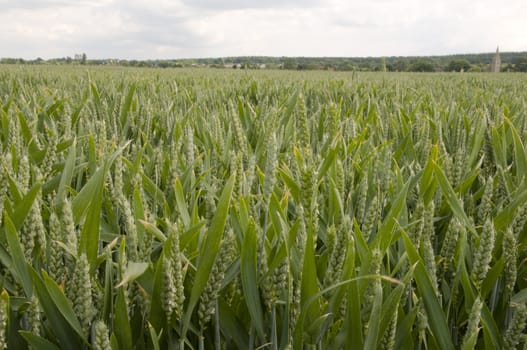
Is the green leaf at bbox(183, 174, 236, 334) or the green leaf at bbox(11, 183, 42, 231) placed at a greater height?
the green leaf at bbox(11, 183, 42, 231)

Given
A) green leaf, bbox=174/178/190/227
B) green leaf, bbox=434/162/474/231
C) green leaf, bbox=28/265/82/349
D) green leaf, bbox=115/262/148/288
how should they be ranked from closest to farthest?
green leaf, bbox=115/262/148/288, green leaf, bbox=28/265/82/349, green leaf, bbox=174/178/190/227, green leaf, bbox=434/162/474/231

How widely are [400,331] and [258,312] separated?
0.27 m

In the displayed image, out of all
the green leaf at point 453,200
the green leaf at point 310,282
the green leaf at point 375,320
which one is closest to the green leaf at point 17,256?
the green leaf at point 310,282

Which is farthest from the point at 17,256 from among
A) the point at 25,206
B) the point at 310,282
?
Answer: the point at 310,282

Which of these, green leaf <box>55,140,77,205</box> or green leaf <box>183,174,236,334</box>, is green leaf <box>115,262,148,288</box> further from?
green leaf <box>55,140,77,205</box>

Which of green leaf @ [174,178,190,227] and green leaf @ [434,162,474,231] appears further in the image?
green leaf @ [434,162,474,231]

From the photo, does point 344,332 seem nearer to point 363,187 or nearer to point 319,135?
point 363,187

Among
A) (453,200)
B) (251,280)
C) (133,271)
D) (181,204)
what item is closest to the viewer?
(133,271)

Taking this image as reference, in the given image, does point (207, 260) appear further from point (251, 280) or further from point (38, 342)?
point (38, 342)

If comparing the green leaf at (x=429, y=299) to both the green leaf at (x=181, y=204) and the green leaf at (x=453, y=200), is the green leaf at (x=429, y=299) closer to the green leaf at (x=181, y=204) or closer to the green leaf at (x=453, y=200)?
the green leaf at (x=453, y=200)

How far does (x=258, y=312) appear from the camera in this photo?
82 cm

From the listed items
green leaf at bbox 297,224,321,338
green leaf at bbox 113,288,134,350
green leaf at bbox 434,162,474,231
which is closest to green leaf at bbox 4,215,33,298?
green leaf at bbox 113,288,134,350

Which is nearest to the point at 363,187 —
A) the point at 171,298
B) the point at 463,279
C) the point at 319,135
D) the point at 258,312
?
the point at 463,279

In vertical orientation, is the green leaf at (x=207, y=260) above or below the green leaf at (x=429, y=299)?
above
